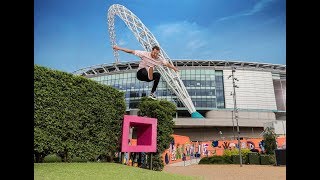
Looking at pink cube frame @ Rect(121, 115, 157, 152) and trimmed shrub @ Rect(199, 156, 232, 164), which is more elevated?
pink cube frame @ Rect(121, 115, 157, 152)

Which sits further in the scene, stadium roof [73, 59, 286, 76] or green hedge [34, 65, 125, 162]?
stadium roof [73, 59, 286, 76]

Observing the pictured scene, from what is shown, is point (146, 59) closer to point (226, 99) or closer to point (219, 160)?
point (219, 160)

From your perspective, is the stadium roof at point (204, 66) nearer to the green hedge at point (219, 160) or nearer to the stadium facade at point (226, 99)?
the stadium facade at point (226, 99)

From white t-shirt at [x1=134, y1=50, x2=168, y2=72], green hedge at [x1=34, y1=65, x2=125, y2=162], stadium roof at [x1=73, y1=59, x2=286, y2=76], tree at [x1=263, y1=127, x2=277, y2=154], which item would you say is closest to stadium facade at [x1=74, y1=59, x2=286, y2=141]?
stadium roof at [x1=73, y1=59, x2=286, y2=76]

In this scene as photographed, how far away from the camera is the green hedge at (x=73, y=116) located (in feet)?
39.5

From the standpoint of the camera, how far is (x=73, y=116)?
13266 mm

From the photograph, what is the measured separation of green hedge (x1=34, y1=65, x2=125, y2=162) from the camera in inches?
475

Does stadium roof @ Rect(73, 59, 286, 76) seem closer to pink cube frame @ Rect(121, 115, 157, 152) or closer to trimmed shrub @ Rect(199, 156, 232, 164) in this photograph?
trimmed shrub @ Rect(199, 156, 232, 164)

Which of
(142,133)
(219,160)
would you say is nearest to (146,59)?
(142,133)

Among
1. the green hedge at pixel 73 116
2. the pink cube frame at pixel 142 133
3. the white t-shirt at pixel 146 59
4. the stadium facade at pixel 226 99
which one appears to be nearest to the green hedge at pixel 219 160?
the pink cube frame at pixel 142 133

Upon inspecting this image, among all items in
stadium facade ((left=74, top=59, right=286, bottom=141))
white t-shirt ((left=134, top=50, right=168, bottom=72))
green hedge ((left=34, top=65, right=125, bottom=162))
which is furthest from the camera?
stadium facade ((left=74, top=59, right=286, bottom=141))

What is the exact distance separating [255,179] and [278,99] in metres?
54.9

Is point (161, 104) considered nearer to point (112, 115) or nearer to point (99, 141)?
point (112, 115)
